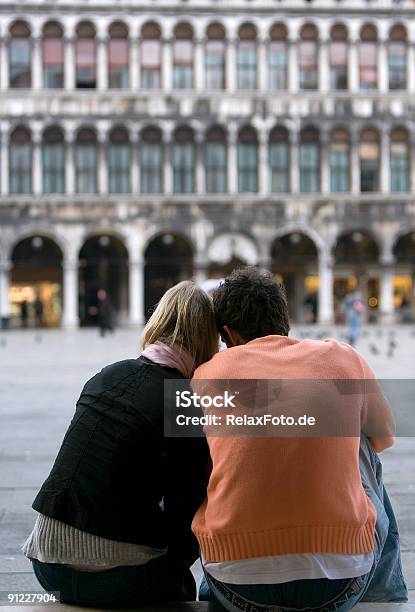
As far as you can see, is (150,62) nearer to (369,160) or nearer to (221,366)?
(369,160)

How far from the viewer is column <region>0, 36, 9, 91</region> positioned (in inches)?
1553

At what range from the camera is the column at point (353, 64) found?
40.6 metres

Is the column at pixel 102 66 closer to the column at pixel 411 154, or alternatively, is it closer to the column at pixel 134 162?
the column at pixel 134 162

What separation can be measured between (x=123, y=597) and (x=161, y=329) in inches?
43.1

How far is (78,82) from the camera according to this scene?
39750 mm

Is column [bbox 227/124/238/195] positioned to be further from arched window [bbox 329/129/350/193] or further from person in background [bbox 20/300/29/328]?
person in background [bbox 20/300/29/328]

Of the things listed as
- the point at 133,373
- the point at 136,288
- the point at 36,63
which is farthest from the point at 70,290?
the point at 133,373

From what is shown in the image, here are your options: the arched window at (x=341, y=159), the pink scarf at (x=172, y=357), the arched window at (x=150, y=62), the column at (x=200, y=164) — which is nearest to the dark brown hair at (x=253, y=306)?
the pink scarf at (x=172, y=357)

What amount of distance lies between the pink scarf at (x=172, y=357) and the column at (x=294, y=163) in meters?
36.9

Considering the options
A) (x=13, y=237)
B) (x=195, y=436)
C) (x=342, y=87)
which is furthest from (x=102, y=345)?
(x=195, y=436)

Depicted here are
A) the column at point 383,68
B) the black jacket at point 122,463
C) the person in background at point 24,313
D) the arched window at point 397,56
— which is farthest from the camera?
the person in background at point 24,313

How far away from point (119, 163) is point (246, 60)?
7374 millimetres

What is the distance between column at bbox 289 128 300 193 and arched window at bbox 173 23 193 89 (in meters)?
5.08

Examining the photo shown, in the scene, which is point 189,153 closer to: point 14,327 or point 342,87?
point 342,87
